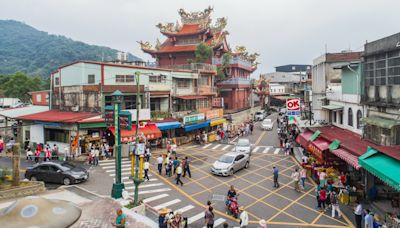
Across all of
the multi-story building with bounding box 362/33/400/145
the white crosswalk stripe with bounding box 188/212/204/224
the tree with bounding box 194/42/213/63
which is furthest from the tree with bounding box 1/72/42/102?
the multi-story building with bounding box 362/33/400/145

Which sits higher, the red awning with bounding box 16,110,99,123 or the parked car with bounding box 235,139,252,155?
the red awning with bounding box 16,110,99,123

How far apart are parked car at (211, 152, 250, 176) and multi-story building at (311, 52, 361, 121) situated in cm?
1036

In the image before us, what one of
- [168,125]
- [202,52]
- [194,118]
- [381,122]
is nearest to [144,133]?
[168,125]

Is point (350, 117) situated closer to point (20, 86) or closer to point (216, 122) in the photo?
point (216, 122)

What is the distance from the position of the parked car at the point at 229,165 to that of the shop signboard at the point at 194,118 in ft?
40.2

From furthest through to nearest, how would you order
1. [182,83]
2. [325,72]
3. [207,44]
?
[207,44]
[182,83]
[325,72]

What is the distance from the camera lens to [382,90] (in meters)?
16.9

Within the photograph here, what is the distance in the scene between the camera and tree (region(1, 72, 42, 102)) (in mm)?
71438

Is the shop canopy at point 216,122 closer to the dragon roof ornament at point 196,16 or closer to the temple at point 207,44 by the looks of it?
the temple at point 207,44

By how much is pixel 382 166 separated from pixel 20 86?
3110 inches

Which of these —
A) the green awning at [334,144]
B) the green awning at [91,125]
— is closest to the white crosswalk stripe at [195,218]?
the green awning at [334,144]

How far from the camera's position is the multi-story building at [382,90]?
50.1 ft

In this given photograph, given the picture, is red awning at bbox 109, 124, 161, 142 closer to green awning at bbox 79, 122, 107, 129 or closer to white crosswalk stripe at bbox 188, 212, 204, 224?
green awning at bbox 79, 122, 107, 129

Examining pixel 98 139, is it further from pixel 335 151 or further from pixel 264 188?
pixel 335 151
